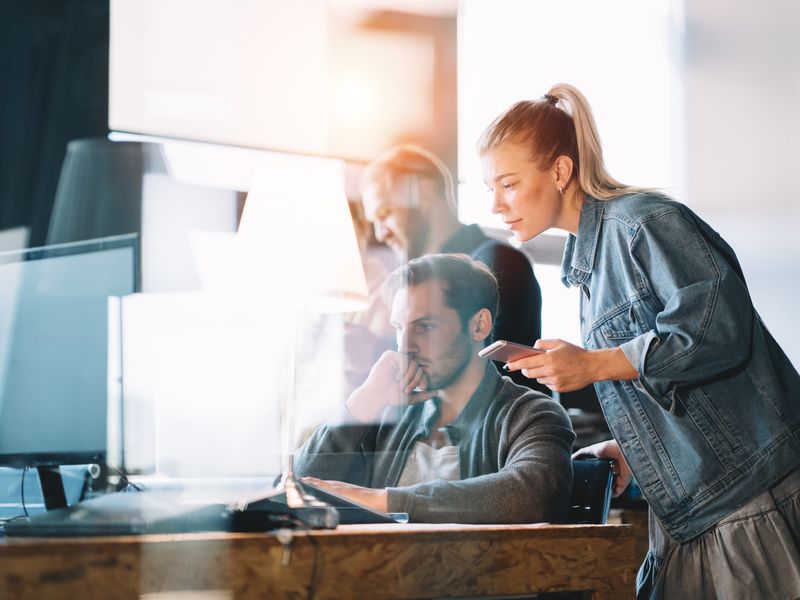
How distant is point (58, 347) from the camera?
4.12 ft

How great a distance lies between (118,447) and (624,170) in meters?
1.75

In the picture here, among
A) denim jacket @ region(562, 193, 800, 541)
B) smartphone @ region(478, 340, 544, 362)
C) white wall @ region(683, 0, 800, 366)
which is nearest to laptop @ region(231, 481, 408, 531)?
smartphone @ region(478, 340, 544, 362)

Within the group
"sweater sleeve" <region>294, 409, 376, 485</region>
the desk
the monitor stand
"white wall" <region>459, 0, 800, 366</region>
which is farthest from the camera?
"white wall" <region>459, 0, 800, 366</region>

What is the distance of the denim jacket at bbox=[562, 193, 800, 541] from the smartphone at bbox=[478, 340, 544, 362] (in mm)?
149

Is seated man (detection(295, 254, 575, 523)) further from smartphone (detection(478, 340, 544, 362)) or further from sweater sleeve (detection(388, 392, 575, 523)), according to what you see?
smartphone (detection(478, 340, 544, 362))

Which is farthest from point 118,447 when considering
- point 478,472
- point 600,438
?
point 600,438

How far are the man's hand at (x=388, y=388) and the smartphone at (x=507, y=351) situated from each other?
47 centimetres

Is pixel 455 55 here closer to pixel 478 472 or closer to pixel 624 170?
pixel 624 170

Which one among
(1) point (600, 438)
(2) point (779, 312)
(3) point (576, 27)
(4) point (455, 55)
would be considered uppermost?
(3) point (576, 27)

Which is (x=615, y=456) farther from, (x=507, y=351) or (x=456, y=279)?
(x=456, y=279)

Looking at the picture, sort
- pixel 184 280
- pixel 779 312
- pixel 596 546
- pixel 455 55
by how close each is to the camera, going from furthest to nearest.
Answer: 1. pixel 779 312
2. pixel 455 55
3. pixel 184 280
4. pixel 596 546

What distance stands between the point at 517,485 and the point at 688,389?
296 millimetres

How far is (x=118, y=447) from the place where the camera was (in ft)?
4.97

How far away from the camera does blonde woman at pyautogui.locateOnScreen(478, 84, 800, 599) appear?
122 centimetres
